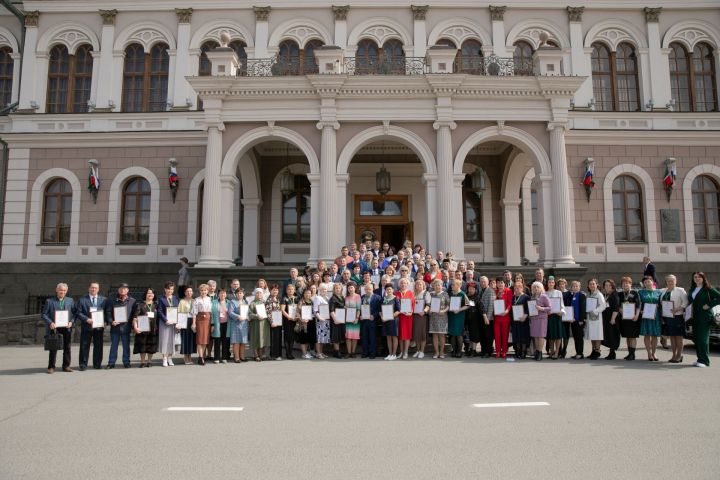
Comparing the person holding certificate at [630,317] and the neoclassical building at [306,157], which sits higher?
the neoclassical building at [306,157]

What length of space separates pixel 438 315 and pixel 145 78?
17.9 m

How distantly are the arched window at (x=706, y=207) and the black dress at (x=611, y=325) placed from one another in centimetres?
1238

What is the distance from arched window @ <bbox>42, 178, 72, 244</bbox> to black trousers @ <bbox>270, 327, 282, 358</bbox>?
13.9 m

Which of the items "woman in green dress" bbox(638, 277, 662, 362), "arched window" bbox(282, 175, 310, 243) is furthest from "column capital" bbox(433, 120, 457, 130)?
"woman in green dress" bbox(638, 277, 662, 362)

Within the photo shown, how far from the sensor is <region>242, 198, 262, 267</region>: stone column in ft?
70.9

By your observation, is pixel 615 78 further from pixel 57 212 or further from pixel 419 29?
pixel 57 212

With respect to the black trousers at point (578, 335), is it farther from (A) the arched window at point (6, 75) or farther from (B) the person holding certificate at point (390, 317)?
Answer: (A) the arched window at point (6, 75)

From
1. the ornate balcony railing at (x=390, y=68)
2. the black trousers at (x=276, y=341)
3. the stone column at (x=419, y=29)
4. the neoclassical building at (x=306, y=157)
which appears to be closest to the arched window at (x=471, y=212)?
the neoclassical building at (x=306, y=157)

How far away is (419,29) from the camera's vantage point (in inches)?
903

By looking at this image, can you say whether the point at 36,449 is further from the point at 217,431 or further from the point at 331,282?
the point at 331,282

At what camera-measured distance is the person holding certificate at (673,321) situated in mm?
11617

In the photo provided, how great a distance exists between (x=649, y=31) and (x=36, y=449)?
26233 mm

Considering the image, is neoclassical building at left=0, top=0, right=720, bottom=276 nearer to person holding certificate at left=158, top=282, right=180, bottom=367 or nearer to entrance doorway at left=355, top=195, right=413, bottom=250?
entrance doorway at left=355, top=195, right=413, bottom=250

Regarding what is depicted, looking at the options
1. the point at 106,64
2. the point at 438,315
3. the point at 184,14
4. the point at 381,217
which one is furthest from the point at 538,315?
the point at 106,64
